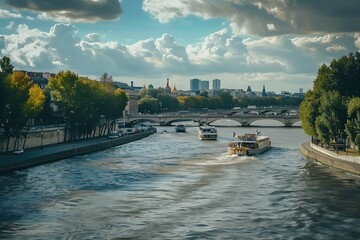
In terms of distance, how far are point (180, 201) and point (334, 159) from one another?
28065 millimetres

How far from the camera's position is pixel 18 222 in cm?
4075

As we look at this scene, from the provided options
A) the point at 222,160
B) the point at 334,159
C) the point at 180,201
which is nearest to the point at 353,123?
the point at 334,159

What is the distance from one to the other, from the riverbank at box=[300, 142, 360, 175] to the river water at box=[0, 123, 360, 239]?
4.30 feet

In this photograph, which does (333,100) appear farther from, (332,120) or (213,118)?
(213,118)

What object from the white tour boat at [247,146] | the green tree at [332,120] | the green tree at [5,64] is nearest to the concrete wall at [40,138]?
the green tree at [5,64]

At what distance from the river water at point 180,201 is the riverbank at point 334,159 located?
1.31 meters

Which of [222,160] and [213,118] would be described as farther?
[213,118]

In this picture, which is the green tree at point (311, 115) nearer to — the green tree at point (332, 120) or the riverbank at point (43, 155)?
the green tree at point (332, 120)

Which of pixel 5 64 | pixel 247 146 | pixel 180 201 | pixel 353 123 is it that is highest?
pixel 5 64

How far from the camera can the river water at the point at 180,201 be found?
38.5m

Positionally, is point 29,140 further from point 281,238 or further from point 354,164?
point 281,238

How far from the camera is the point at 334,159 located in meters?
69.1

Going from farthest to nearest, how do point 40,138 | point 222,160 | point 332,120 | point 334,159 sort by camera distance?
1. point 40,138
2. point 222,160
3. point 332,120
4. point 334,159

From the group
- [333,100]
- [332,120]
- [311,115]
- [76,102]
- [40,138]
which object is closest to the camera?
[332,120]
